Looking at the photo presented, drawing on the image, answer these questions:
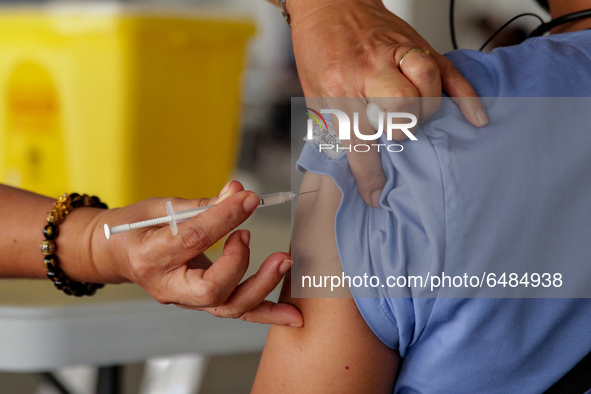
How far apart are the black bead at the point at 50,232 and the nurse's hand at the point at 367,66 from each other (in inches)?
17.8

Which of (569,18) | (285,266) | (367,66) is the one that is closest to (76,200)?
(285,266)

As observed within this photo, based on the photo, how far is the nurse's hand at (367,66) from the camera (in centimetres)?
58

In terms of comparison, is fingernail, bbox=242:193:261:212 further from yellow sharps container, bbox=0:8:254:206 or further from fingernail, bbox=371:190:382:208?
yellow sharps container, bbox=0:8:254:206

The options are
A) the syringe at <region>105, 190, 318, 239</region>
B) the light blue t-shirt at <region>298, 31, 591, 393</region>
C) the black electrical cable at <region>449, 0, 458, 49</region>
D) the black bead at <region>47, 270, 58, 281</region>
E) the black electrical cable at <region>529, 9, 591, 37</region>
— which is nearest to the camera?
the light blue t-shirt at <region>298, 31, 591, 393</region>

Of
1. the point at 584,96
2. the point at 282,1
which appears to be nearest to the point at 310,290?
the point at 584,96

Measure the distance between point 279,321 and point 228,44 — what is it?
72 centimetres

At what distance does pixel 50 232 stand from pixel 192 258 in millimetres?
283

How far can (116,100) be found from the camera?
113 centimetres

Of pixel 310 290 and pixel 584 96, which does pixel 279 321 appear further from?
pixel 584 96

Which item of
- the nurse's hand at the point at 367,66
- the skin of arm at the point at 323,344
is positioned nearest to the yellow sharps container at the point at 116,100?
the nurse's hand at the point at 367,66

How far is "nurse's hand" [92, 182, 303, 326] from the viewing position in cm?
65

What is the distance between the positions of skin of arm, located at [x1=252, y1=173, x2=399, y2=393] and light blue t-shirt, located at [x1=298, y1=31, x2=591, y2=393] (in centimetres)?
2

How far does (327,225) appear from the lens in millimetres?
646

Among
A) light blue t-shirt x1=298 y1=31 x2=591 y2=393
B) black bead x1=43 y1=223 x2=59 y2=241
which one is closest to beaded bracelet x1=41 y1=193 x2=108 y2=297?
black bead x1=43 y1=223 x2=59 y2=241
